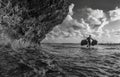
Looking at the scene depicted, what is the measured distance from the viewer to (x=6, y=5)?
12195 millimetres

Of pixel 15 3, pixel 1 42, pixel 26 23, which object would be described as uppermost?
pixel 15 3

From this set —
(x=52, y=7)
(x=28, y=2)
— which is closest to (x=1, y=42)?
(x=28, y=2)

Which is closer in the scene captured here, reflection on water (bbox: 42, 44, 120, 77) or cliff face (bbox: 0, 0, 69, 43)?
reflection on water (bbox: 42, 44, 120, 77)

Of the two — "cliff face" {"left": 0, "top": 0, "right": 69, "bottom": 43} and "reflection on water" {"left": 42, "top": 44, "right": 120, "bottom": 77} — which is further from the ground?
"cliff face" {"left": 0, "top": 0, "right": 69, "bottom": 43}

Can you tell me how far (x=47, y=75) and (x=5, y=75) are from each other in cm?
188

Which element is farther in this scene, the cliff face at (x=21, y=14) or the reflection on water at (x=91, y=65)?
the cliff face at (x=21, y=14)

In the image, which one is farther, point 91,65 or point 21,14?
point 21,14

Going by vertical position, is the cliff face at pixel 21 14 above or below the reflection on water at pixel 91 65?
above

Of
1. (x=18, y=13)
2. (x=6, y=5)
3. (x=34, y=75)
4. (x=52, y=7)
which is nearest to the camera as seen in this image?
(x=34, y=75)

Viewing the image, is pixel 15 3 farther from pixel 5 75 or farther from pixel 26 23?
pixel 5 75

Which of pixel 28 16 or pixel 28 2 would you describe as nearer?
pixel 28 2

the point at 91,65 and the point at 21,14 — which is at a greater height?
the point at 21,14

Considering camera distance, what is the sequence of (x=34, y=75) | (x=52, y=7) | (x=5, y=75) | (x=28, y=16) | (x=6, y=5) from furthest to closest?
1. (x=52, y=7)
2. (x=28, y=16)
3. (x=6, y=5)
4. (x=34, y=75)
5. (x=5, y=75)

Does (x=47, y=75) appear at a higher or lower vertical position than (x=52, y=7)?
lower
